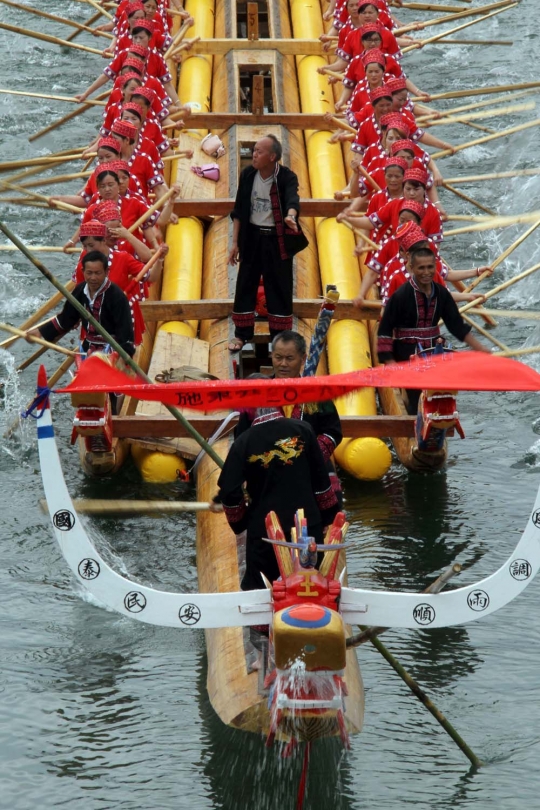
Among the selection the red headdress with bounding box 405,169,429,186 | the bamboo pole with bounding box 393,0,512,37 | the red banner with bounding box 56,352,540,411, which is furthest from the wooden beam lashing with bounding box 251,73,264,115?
the red banner with bounding box 56,352,540,411

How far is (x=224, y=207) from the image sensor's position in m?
13.2

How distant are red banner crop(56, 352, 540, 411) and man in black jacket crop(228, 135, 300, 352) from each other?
2.99 m

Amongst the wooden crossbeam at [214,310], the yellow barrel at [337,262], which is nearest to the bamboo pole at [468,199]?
the yellow barrel at [337,262]

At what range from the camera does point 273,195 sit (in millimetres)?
10820

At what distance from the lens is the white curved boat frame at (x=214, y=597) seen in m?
7.18

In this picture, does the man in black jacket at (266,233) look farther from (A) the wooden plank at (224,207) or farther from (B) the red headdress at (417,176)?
(A) the wooden plank at (224,207)

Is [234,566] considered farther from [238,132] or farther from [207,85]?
[207,85]

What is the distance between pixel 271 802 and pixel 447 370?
249 centimetres

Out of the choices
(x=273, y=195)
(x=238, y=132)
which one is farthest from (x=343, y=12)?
(x=273, y=195)

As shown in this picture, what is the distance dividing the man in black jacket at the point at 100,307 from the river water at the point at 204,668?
1272 mm

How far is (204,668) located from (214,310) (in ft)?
11.8

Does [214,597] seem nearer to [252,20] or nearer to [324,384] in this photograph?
[324,384]

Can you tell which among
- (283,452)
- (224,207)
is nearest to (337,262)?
(224,207)

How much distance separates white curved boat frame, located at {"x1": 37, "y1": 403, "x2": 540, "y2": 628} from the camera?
23.6 ft
